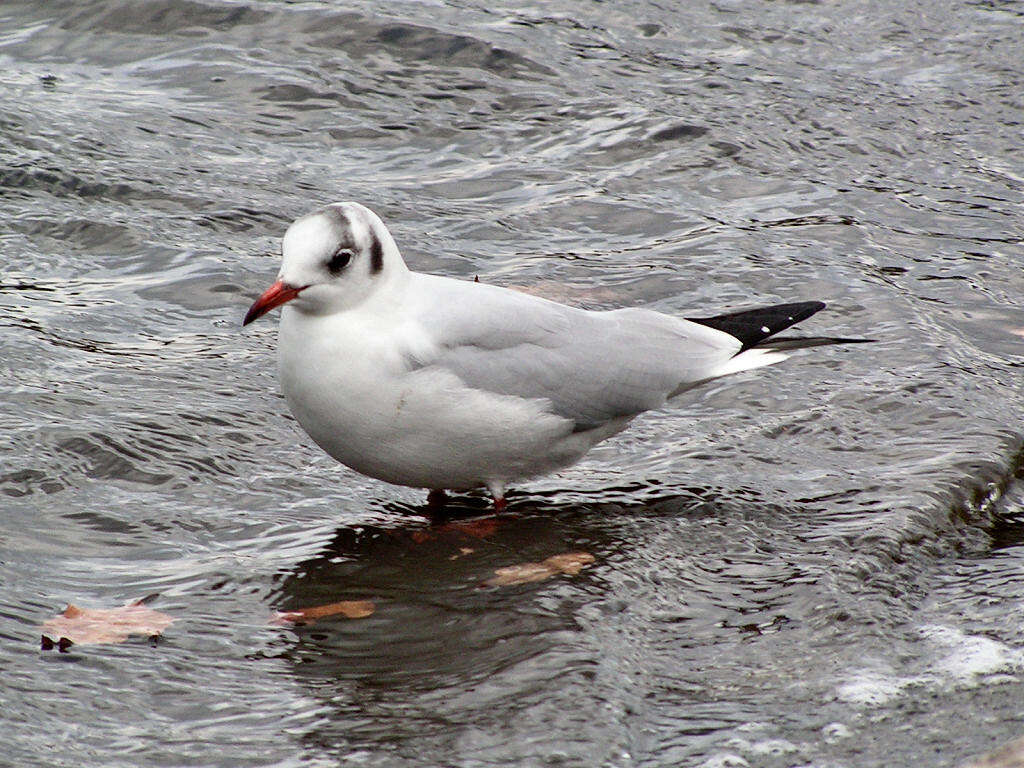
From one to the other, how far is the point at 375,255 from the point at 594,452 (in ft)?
4.38

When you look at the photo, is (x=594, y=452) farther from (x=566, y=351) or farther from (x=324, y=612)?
(x=324, y=612)

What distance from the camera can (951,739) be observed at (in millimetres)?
3502

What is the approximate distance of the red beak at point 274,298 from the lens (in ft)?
14.4

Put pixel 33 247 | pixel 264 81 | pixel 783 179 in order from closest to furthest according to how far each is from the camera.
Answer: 1. pixel 33 247
2. pixel 783 179
3. pixel 264 81

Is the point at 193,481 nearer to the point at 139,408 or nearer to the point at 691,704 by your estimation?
the point at 139,408

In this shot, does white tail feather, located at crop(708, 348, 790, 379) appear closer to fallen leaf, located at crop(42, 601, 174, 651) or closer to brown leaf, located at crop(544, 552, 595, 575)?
brown leaf, located at crop(544, 552, 595, 575)

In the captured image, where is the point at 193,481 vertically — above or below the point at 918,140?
below

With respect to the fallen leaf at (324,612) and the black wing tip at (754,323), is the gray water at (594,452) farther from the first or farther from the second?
the black wing tip at (754,323)

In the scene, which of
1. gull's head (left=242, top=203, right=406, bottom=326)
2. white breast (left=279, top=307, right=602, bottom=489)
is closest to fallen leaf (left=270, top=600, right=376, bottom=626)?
white breast (left=279, top=307, right=602, bottom=489)

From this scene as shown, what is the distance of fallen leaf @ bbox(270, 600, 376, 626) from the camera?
13.9ft

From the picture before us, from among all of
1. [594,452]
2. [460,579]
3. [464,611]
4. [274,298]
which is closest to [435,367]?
[274,298]

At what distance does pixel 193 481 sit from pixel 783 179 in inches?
168

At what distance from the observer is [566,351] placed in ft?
16.4

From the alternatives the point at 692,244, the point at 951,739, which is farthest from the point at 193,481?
the point at 692,244
